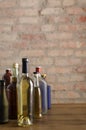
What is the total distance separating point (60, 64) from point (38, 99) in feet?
3.70

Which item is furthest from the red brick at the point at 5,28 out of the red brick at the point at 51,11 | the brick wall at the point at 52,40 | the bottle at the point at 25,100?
the bottle at the point at 25,100

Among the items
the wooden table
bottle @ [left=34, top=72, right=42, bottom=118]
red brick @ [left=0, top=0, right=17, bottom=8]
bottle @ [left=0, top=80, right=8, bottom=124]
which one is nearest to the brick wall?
red brick @ [left=0, top=0, right=17, bottom=8]

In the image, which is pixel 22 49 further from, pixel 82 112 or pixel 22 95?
pixel 22 95

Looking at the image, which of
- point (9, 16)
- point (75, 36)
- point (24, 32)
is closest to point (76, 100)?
point (75, 36)

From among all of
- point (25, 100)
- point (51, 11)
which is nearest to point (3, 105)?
point (25, 100)

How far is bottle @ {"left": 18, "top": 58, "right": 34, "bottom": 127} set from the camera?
1.15 metres

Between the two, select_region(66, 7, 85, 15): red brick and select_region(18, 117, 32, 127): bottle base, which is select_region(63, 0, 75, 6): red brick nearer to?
select_region(66, 7, 85, 15): red brick

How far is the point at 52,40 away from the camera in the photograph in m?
2.42

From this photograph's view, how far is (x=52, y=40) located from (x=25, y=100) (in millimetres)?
1307

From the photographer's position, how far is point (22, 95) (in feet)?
3.90

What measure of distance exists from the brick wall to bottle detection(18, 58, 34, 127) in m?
1.21

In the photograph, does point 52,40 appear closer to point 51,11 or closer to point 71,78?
point 51,11

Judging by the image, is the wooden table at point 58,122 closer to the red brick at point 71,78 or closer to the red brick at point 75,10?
the red brick at point 71,78

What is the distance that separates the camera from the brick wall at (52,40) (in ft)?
7.93
